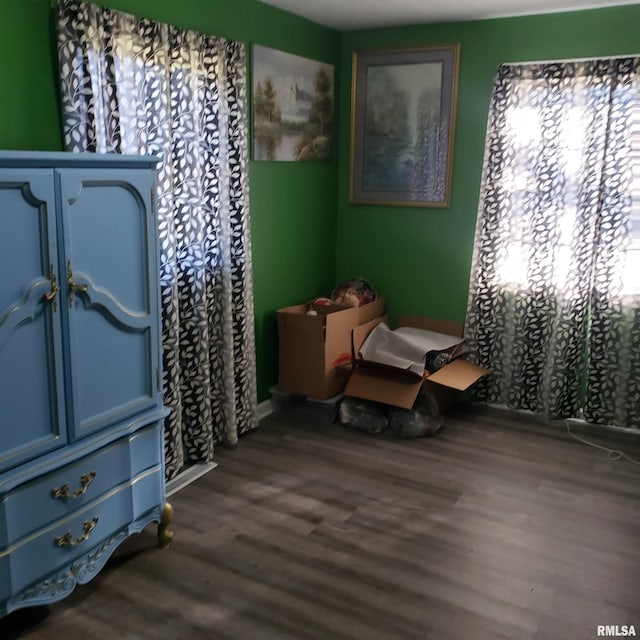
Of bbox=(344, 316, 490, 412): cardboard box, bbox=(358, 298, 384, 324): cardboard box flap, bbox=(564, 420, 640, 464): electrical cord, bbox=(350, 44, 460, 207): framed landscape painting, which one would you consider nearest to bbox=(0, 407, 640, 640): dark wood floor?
bbox=(564, 420, 640, 464): electrical cord

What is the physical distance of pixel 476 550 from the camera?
273 cm

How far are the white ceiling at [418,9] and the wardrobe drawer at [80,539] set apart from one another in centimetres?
267

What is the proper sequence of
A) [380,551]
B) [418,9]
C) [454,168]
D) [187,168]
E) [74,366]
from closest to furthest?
[74,366], [380,551], [187,168], [418,9], [454,168]

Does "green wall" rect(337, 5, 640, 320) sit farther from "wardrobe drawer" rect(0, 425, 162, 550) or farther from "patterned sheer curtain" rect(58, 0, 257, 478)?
"wardrobe drawer" rect(0, 425, 162, 550)

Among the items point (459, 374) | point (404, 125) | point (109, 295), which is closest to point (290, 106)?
point (404, 125)

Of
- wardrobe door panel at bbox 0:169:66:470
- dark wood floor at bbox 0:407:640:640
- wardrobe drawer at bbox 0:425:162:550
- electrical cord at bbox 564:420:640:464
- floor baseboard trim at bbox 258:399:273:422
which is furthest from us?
floor baseboard trim at bbox 258:399:273:422

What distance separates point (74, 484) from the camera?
2250mm

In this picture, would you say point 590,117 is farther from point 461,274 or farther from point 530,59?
point 461,274

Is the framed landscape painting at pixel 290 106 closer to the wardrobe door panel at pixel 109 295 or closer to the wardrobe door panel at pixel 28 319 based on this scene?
the wardrobe door panel at pixel 109 295

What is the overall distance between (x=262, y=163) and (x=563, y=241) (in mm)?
1786

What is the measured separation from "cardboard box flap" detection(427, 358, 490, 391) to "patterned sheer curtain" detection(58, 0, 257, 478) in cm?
108

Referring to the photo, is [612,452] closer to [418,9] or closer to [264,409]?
[264,409]

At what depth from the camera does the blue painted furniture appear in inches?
79.2

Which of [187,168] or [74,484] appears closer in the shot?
[74,484]
